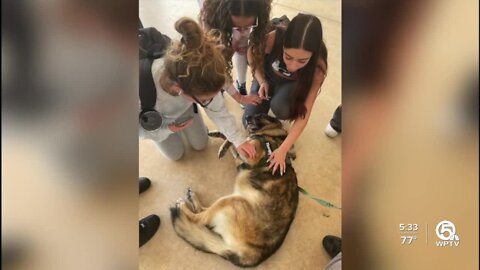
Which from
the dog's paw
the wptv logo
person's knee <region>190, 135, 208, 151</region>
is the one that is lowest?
the wptv logo

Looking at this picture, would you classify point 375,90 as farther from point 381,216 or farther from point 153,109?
point 153,109

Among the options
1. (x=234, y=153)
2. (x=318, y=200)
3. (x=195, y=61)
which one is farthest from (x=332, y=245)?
(x=195, y=61)

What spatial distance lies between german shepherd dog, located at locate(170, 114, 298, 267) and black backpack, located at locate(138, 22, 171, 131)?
82 millimetres

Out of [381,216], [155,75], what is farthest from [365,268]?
[155,75]

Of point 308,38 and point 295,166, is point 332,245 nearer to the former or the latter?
point 295,166

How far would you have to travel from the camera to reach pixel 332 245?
1.48ft

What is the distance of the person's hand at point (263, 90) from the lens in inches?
18.4

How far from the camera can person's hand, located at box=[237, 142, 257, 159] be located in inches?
18.4

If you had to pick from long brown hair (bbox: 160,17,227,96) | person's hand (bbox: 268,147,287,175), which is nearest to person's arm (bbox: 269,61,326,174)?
person's hand (bbox: 268,147,287,175)

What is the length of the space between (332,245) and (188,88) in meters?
0.24

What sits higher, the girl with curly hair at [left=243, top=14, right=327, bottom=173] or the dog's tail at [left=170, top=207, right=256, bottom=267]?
the girl with curly hair at [left=243, top=14, right=327, bottom=173]

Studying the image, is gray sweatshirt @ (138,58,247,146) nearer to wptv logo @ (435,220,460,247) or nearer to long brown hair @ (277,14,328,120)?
long brown hair @ (277,14,328,120)

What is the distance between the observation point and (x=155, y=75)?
1.43 feet

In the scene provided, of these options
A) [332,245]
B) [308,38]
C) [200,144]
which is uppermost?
[308,38]
